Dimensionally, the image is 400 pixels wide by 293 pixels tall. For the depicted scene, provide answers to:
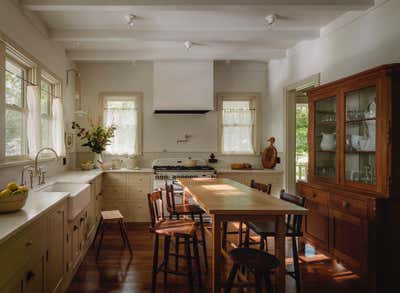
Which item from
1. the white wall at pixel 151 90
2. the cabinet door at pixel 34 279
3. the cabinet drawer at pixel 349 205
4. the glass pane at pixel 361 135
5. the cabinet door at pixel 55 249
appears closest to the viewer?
the cabinet door at pixel 34 279

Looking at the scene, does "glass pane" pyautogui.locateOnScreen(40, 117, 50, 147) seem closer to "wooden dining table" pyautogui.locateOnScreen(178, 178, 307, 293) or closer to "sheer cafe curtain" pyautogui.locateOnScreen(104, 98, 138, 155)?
"sheer cafe curtain" pyautogui.locateOnScreen(104, 98, 138, 155)

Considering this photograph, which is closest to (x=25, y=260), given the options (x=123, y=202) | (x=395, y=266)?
(x=395, y=266)

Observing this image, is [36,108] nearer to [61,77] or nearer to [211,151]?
[61,77]

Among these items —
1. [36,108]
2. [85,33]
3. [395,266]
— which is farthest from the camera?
[85,33]

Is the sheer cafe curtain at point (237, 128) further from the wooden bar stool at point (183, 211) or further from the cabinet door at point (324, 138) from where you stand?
the wooden bar stool at point (183, 211)

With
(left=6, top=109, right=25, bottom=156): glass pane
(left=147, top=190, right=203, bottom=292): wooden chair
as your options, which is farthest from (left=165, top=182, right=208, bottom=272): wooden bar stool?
(left=6, top=109, right=25, bottom=156): glass pane

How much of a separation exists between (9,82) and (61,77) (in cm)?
153

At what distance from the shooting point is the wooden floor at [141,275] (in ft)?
9.05

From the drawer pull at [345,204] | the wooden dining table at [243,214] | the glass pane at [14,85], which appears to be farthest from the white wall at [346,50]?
the glass pane at [14,85]

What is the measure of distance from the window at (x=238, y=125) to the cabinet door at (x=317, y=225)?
7.78ft

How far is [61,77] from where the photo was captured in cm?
450

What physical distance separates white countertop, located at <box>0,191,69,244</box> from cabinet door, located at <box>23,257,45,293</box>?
0.32 metres

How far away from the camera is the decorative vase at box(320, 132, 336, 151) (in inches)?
130

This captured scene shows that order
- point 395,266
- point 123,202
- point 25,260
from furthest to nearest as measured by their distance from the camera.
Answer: point 123,202 → point 395,266 → point 25,260
